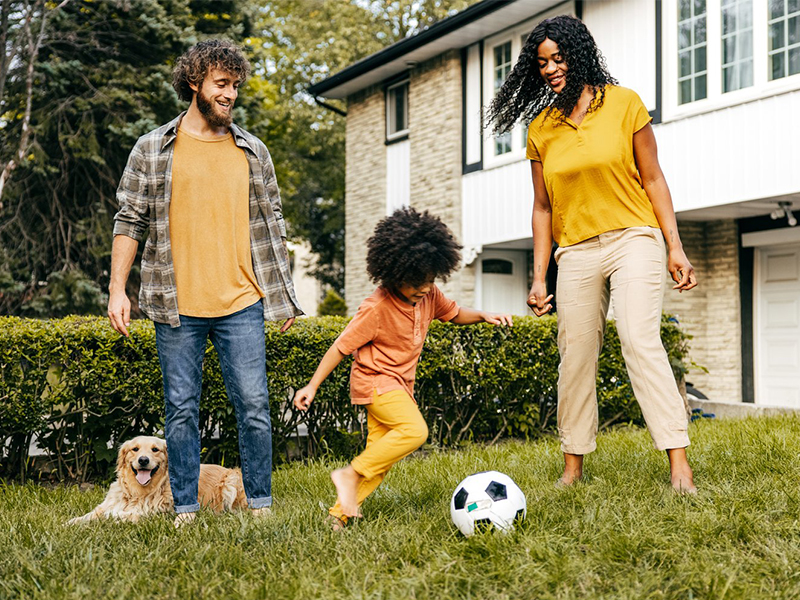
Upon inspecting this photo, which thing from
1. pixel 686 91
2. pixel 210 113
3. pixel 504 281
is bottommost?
pixel 504 281

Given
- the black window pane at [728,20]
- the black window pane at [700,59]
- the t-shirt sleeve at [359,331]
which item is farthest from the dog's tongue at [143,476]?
the black window pane at [728,20]

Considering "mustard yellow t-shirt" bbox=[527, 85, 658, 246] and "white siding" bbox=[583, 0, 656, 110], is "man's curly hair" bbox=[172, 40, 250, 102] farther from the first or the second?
"white siding" bbox=[583, 0, 656, 110]

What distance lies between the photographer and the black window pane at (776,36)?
9992 millimetres

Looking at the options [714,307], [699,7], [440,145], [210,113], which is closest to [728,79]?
[699,7]

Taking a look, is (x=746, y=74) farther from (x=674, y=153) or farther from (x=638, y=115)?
(x=638, y=115)

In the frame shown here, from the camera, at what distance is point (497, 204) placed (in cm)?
1374

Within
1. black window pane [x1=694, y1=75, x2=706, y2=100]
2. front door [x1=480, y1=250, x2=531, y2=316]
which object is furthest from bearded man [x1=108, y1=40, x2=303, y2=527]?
front door [x1=480, y1=250, x2=531, y2=316]

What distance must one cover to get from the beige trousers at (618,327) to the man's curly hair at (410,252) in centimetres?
72

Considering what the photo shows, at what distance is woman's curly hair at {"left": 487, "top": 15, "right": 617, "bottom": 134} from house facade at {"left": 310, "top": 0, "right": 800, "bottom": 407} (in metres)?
6.37

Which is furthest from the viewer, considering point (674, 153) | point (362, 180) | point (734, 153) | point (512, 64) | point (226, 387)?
point (362, 180)

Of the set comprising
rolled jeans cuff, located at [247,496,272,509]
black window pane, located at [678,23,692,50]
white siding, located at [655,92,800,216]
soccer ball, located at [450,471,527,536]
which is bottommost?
rolled jeans cuff, located at [247,496,272,509]

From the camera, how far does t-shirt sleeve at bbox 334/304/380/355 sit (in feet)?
12.6

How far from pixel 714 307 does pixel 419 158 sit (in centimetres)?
591

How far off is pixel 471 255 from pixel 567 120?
9.93 metres
